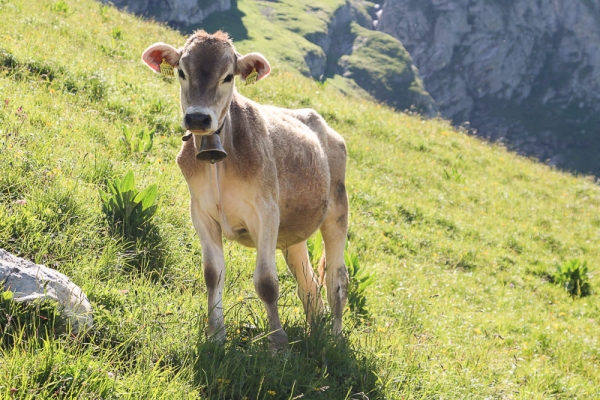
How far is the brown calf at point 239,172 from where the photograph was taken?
460 centimetres

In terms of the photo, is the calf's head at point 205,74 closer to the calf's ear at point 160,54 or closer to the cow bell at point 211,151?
the calf's ear at point 160,54

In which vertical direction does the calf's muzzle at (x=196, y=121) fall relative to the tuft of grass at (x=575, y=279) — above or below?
above

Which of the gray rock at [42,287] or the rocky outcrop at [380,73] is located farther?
the rocky outcrop at [380,73]

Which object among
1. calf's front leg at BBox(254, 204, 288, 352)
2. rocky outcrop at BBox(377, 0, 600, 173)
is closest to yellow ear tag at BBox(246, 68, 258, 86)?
calf's front leg at BBox(254, 204, 288, 352)

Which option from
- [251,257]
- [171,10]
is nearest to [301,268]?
[251,257]

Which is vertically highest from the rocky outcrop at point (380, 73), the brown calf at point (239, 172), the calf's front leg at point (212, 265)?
the brown calf at point (239, 172)

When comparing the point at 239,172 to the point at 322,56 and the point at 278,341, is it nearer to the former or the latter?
the point at 278,341

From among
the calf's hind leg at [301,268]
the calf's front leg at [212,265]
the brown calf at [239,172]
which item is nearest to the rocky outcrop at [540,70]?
the calf's hind leg at [301,268]

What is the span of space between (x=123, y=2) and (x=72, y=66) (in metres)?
147

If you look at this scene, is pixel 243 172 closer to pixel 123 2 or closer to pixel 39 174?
pixel 39 174

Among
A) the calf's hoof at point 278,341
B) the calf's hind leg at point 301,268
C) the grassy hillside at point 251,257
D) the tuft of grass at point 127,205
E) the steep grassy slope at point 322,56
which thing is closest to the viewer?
the grassy hillside at point 251,257

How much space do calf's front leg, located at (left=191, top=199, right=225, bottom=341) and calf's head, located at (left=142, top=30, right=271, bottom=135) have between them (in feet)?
3.15

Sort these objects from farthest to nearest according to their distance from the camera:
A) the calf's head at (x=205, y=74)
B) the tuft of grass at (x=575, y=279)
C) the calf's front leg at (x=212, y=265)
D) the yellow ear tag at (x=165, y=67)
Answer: the tuft of grass at (x=575, y=279)
the yellow ear tag at (x=165, y=67)
the calf's front leg at (x=212, y=265)
the calf's head at (x=205, y=74)

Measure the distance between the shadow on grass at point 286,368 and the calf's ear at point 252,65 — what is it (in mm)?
2326
